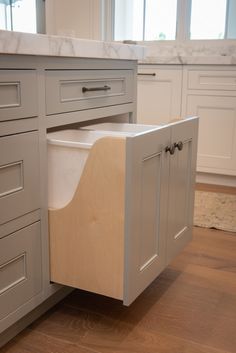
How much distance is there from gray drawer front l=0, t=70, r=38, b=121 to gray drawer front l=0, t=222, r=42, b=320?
319 millimetres

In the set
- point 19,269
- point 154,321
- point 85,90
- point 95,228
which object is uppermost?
point 85,90

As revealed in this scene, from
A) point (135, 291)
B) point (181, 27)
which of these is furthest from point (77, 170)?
point (181, 27)

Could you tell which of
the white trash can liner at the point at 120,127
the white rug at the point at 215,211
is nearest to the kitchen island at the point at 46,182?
the white trash can liner at the point at 120,127

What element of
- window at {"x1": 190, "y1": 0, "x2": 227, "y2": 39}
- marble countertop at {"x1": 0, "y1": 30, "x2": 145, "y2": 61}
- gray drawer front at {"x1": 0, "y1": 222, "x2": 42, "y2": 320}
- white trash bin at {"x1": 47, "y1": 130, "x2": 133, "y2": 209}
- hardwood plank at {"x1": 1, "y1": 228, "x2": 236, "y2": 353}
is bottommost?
hardwood plank at {"x1": 1, "y1": 228, "x2": 236, "y2": 353}

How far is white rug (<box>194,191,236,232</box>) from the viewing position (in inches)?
89.2

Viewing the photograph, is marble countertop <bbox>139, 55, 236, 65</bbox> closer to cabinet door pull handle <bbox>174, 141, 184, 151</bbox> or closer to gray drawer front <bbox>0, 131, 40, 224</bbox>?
cabinet door pull handle <bbox>174, 141, 184, 151</bbox>

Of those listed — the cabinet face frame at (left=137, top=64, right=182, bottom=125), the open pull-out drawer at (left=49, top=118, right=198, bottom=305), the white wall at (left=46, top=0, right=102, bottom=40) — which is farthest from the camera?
the white wall at (left=46, top=0, right=102, bottom=40)

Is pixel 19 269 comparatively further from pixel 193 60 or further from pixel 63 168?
pixel 193 60

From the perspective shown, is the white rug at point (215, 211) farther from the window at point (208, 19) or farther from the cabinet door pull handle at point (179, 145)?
the window at point (208, 19)

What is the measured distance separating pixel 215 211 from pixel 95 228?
1384 millimetres

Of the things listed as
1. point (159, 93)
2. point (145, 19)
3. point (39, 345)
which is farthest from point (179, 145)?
point (145, 19)

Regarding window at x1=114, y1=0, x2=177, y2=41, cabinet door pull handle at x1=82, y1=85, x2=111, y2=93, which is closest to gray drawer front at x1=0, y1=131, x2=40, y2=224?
cabinet door pull handle at x1=82, y1=85, x2=111, y2=93

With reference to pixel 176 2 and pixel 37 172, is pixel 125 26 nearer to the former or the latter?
pixel 176 2

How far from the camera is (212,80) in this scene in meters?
2.94
